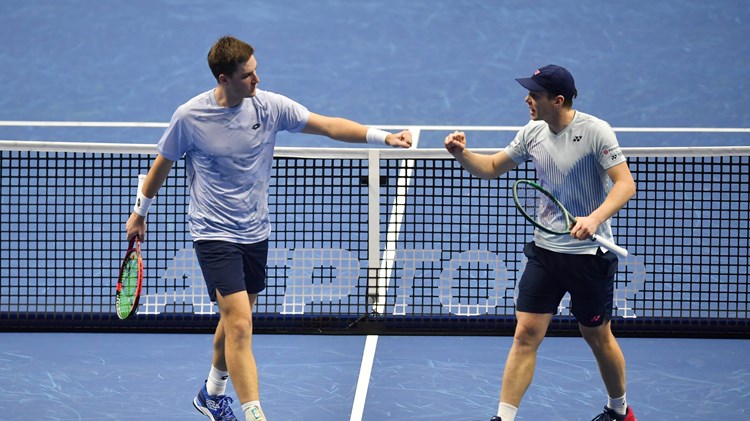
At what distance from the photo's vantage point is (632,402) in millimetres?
6711

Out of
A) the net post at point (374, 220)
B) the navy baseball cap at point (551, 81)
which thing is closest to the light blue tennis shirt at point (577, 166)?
the navy baseball cap at point (551, 81)

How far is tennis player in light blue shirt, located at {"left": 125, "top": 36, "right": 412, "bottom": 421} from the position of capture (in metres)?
5.57

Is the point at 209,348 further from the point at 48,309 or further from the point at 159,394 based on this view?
the point at 48,309

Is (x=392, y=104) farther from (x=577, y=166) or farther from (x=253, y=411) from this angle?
(x=253, y=411)

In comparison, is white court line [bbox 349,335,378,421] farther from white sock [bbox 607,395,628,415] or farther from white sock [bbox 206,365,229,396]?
white sock [bbox 607,395,628,415]

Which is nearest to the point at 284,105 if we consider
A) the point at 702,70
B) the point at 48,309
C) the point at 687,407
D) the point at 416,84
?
the point at 687,407

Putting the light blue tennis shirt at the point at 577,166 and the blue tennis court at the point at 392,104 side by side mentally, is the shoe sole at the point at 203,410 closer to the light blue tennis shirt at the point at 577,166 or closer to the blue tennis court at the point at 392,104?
the blue tennis court at the point at 392,104

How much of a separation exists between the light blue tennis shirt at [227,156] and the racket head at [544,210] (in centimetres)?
114

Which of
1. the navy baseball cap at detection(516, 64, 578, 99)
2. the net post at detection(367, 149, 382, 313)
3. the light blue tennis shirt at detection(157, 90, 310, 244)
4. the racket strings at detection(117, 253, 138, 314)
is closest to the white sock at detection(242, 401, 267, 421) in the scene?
the light blue tennis shirt at detection(157, 90, 310, 244)

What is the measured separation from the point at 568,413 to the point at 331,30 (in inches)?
340

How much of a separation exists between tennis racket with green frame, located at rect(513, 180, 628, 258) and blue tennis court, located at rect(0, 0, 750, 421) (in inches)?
50.8

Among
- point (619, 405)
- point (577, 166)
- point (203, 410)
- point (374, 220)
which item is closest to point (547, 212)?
point (577, 166)

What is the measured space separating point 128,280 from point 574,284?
217cm

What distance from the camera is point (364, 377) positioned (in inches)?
282
